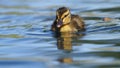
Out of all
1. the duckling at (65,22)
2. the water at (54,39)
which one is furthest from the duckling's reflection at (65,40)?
the duckling at (65,22)

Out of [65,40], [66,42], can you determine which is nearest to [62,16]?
[65,40]

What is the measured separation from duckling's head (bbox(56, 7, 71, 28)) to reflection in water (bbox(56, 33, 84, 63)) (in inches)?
14.0

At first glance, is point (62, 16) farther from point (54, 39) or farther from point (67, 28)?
point (54, 39)

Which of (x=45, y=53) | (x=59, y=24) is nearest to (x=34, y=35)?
Answer: (x=59, y=24)

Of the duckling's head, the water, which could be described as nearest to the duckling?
the duckling's head

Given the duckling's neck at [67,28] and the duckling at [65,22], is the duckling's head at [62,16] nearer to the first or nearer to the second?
the duckling at [65,22]

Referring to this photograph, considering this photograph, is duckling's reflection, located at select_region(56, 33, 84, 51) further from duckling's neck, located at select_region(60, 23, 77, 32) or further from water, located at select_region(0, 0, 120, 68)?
duckling's neck, located at select_region(60, 23, 77, 32)

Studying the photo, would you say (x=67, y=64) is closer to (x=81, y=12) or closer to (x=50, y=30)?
(x=50, y=30)

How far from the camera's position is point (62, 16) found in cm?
1386

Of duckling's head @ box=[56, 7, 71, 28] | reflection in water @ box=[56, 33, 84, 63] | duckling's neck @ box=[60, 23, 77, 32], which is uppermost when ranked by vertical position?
duckling's head @ box=[56, 7, 71, 28]

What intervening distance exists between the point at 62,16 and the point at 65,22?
43 centimetres

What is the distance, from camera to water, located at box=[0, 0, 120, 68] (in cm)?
923

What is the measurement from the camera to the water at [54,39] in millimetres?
9234

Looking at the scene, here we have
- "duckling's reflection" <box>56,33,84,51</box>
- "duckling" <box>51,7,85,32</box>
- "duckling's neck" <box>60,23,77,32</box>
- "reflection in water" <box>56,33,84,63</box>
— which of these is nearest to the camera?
"reflection in water" <box>56,33,84,63</box>
